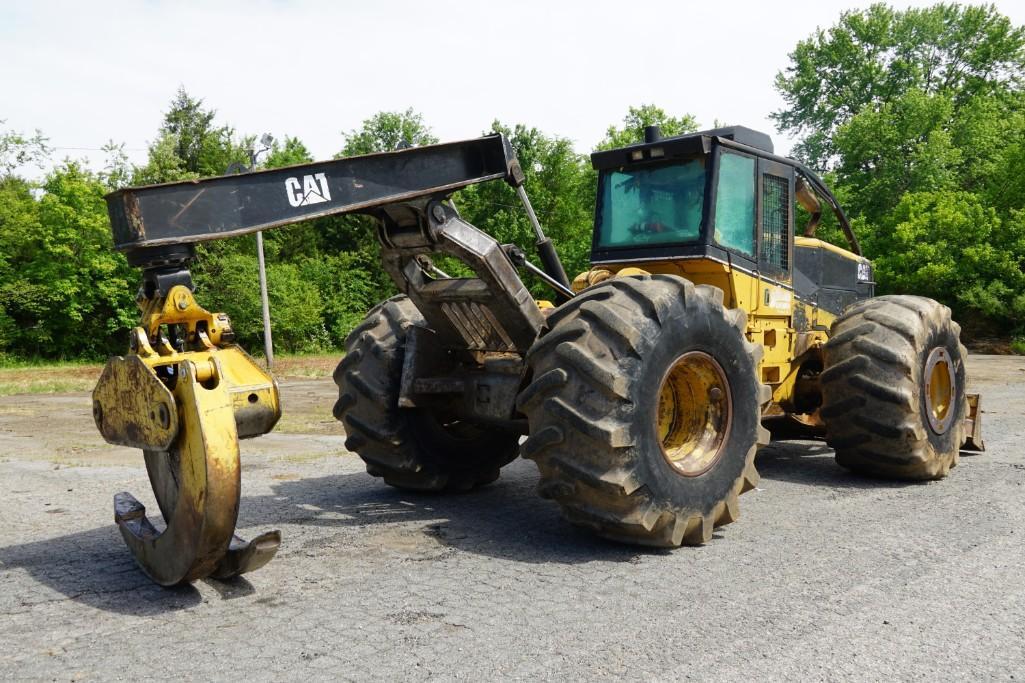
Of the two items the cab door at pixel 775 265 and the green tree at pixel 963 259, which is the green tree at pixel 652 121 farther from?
the cab door at pixel 775 265

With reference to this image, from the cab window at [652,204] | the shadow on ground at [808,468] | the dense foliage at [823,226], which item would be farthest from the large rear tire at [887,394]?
the dense foliage at [823,226]

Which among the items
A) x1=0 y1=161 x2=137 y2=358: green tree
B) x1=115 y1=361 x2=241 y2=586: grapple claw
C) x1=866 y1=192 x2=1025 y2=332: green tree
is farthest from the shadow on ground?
x1=0 y1=161 x2=137 y2=358: green tree

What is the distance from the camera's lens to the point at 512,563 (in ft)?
16.2

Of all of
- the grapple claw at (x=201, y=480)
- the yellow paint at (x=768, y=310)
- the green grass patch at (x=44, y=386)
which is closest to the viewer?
the grapple claw at (x=201, y=480)

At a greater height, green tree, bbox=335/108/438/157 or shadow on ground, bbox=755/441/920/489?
Answer: green tree, bbox=335/108/438/157

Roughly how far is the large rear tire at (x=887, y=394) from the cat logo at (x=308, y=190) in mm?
4427

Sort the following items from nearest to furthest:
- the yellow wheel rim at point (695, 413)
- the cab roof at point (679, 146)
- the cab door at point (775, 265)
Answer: the yellow wheel rim at point (695, 413) < the cab roof at point (679, 146) < the cab door at point (775, 265)

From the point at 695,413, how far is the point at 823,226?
2709 cm

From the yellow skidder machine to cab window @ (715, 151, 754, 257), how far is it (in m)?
0.02

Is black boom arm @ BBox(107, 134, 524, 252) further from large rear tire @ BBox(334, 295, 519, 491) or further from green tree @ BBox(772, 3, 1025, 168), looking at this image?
green tree @ BBox(772, 3, 1025, 168)

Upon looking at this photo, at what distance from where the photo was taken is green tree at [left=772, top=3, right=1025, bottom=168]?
43938 mm

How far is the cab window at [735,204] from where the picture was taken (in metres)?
6.83

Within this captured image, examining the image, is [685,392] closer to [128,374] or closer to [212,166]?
[128,374]

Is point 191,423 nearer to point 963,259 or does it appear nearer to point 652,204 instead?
point 652,204
